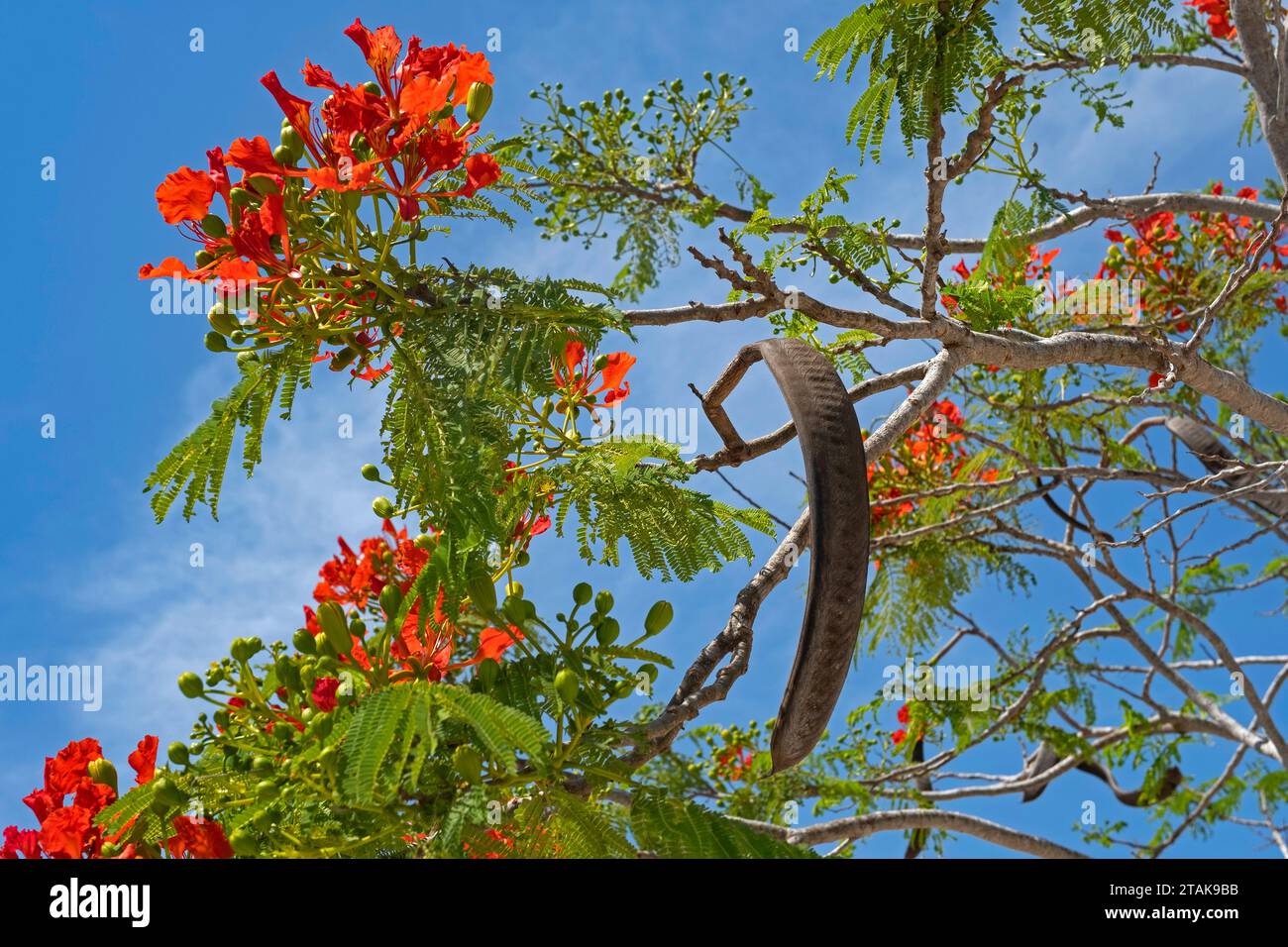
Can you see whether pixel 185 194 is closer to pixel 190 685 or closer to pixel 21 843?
pixel 190 685

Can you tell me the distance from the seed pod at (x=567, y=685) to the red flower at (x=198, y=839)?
0.52 m

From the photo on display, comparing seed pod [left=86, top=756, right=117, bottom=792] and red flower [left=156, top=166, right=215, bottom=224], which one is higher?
red flower [left=156, top=166, right=215, bottom=224]

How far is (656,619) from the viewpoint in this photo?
1.46 m

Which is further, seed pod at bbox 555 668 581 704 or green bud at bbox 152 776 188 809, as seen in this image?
green bud at bbox 152 776 188 809

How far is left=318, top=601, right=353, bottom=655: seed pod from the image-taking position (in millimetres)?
1386

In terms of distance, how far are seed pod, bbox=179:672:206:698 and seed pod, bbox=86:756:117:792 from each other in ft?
0.78

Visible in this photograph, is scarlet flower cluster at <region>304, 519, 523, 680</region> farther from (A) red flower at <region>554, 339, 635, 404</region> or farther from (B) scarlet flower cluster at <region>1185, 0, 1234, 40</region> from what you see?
(B) scarlet flower cluster at <region>1185, 0, 1234, 40</region>

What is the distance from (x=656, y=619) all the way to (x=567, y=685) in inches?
9.5

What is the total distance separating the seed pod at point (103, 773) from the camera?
5.27ft

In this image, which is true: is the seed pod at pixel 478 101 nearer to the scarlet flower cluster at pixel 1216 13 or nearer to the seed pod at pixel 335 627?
the seed pod at pixel 335 627

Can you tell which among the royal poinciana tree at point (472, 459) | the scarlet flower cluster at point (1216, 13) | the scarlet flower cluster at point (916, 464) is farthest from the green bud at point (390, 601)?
the scarlet flower cluster at point (1216, 13)

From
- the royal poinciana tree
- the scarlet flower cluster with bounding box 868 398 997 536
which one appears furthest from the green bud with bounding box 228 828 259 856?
the scarlet flower cluster with bounding box 868 398 997 536
